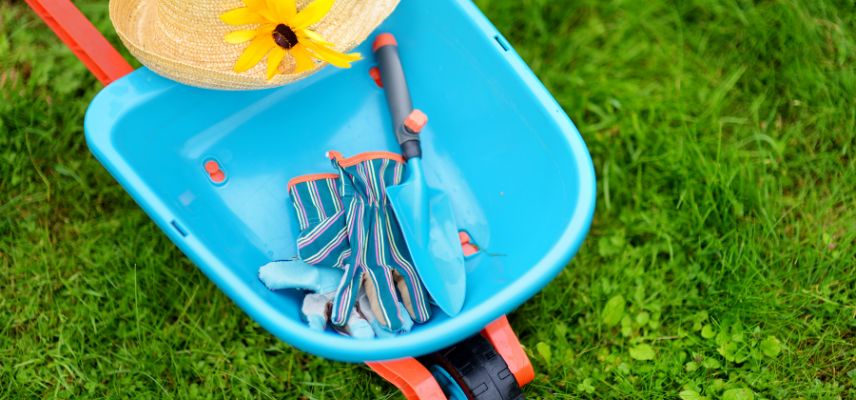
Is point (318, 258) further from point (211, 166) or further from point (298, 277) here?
point (211, 166)

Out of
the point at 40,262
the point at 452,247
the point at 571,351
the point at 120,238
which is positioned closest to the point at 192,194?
the point at 120,238

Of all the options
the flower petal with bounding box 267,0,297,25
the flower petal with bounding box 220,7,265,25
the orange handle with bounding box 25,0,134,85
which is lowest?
the flower petal with bounding box 267,0,297,25

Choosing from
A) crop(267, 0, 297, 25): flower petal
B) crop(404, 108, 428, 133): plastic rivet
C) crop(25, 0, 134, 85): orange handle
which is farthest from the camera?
crop(404, 108, 428, 133): plastic rivet

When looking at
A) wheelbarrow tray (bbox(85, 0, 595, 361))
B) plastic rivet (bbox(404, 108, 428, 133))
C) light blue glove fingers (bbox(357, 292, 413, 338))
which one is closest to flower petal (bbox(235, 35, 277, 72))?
wheelbarrow tray (bbox(85, 0, 595, 361))

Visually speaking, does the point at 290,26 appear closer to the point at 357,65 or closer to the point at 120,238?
the point at 357,65

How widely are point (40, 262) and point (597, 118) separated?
1.15 metres

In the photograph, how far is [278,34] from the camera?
111 centimetres

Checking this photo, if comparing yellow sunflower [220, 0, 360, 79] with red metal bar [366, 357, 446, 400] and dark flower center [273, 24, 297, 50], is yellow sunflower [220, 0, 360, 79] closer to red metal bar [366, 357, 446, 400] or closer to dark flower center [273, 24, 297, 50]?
dark flower center [273, 24, 297, 50]

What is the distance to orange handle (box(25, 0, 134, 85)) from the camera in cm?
118

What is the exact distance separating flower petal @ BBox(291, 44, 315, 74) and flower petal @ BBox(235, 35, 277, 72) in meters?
0.03

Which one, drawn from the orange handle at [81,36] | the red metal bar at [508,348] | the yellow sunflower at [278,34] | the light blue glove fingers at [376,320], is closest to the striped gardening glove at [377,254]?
the light blue glove fingers at [376,320]

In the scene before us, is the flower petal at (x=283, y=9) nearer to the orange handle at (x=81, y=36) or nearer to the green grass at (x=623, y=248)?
the orange handle at (x=81, y=36)

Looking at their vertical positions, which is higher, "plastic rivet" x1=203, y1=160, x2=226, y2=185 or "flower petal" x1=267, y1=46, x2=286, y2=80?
"flower petal" x1=267, y1=46, x2=286, y2=80

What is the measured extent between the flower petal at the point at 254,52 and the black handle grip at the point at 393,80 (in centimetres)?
30
